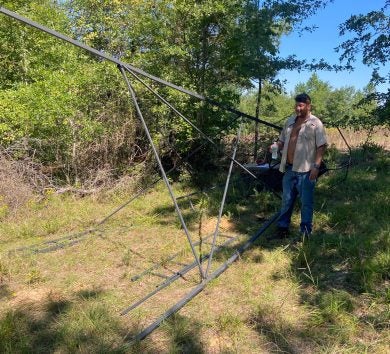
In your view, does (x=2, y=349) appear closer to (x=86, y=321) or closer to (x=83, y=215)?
(x=86, y=321)

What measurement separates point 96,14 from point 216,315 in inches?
493

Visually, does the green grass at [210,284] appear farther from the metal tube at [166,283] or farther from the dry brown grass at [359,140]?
the dry brown grass at [359,140]

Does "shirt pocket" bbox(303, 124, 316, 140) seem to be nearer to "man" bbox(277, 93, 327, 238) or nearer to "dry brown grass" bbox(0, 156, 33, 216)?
"man" bbox(277, 93, 327, 238)

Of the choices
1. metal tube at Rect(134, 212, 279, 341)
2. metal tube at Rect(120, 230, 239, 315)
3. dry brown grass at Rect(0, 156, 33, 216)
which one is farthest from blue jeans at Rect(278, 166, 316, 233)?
dry brown grass at Rect(0, 156, 33, 216)

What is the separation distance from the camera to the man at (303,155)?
4.45 m

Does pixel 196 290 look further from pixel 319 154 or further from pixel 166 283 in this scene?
pixel 319 154

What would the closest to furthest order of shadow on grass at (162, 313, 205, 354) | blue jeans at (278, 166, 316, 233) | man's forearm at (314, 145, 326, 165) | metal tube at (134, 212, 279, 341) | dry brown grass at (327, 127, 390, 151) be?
shadow on grass at (162, 313, 205, 354), metal tube at (134, 212, 279, 341), man's forearm at (314, 145, 326, 165), blue jeans at (278, 166, 316, 233), dry brown grass at (327, 127, 390, 151)

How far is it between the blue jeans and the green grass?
0.80ft

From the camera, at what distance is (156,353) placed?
9.41 ft

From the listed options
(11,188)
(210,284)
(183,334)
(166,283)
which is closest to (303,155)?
(210,284)

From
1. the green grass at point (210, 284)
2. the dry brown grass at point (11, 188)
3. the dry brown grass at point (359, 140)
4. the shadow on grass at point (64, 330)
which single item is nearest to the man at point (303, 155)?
the green grass at point (210, 284)

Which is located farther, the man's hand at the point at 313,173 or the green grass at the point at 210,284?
the man's hand at the point at 313,173

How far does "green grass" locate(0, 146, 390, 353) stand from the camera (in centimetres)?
300

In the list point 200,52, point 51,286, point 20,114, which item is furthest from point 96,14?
point 51,286
